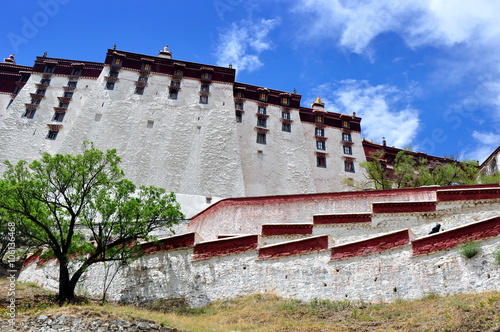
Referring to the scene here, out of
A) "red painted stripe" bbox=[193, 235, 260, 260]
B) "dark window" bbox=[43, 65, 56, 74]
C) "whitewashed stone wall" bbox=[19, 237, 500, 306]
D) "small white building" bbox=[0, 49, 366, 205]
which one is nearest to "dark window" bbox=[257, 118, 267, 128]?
"small white building" bbox=[0, 49, 366, 205]

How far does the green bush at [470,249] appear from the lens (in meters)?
11.6

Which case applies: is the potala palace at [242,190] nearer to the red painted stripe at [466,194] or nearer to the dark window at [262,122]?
the red painted stripe at [466,194]

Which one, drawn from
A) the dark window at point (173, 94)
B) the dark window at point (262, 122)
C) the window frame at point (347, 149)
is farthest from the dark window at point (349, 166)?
the dark window at point (173, 94)

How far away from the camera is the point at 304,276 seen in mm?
14031

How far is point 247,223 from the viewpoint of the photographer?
Result: 19.6m

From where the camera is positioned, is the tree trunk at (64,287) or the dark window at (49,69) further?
the dark window at (49,69)

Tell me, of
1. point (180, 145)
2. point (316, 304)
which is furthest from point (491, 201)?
point (180, 145)

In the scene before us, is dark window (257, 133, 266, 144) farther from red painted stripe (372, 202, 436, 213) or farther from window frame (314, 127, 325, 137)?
red painted stripe (372, 202, 436, 213)

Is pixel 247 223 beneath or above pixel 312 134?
beneath

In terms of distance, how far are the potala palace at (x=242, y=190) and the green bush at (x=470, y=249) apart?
0.46 ft

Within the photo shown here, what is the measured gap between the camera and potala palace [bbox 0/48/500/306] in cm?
1311

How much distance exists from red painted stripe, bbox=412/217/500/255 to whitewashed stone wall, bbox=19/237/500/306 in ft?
0.65

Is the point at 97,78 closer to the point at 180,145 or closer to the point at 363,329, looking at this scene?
the point at 180,145

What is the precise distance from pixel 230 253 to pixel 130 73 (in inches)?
1052
